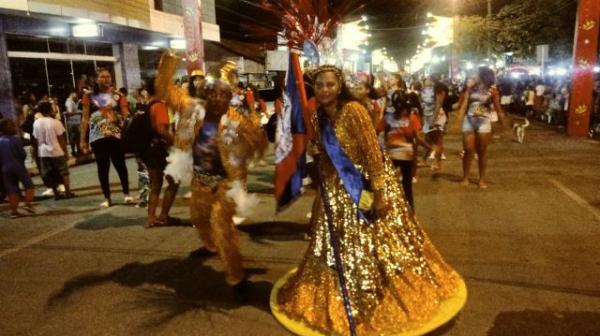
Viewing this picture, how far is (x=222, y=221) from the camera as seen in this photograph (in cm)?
403

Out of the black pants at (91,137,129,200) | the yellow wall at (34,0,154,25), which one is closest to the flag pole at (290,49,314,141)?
the black pants at (91,137,129,200)

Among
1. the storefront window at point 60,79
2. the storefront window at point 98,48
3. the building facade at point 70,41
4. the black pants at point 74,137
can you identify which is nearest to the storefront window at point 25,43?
the building facade at point 70,41

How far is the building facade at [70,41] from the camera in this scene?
1212 centimetres

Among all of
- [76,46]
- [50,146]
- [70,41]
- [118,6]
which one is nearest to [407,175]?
[50,146]

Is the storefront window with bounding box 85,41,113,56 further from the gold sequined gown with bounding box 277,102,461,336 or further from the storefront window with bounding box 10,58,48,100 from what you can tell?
the gold sequined gown with bounding box 277,102,461,336

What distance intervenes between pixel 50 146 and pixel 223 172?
5.09 meters

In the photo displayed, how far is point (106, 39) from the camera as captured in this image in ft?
53.9

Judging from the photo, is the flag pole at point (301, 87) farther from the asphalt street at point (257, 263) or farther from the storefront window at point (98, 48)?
the storefront window at point (98, 48)

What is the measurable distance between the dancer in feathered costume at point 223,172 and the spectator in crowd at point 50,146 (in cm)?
482

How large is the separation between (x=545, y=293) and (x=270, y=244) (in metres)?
2.73

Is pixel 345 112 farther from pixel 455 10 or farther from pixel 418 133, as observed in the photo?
pixel 455 10

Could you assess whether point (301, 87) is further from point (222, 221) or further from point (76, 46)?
point (76, 46)

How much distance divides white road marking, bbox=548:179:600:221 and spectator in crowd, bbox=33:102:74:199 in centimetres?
773

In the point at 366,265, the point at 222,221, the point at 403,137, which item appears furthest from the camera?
the point at 403,137
